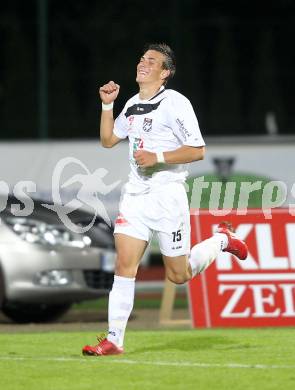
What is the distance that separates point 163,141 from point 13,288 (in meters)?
4.66

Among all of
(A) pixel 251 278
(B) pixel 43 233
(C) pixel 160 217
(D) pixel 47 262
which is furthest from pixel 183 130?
(B) pixel 43 233

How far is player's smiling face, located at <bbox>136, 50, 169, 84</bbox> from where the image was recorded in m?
11.8

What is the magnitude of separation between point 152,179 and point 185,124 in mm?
489

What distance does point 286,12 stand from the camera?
3356cm

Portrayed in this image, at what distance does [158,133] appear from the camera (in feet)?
38.5

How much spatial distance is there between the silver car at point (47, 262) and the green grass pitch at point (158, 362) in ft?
6.67

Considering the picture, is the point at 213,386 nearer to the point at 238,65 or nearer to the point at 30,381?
the point at 30,381

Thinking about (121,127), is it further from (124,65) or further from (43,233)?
(124,65)

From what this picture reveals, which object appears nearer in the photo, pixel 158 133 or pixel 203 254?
pixel 158 133

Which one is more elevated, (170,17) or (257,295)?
(170,17)

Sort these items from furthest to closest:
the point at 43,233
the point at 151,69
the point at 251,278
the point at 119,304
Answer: the point at 43,233
the point at 251,278
the point at 151,69
the point at 119,304

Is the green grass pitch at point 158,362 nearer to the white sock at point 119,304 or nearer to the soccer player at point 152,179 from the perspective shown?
the white sock at point 119,304

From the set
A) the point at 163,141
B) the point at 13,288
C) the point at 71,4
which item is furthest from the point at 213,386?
the point at 71,4

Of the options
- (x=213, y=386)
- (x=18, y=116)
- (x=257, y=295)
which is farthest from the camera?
(x=18, y=116)
